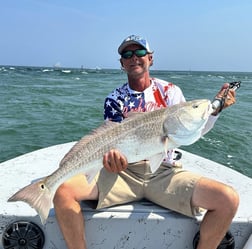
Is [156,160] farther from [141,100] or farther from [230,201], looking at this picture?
[141,100]

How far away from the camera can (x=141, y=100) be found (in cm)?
339

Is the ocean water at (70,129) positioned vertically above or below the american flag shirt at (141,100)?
below

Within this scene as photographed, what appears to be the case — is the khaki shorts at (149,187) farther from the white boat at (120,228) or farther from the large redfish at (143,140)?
the large redfish at (143,140)

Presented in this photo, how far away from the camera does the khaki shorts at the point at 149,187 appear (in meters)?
2.91

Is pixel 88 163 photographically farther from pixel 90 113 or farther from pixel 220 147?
pixel 90 113

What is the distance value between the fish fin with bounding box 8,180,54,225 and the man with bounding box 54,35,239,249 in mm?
198

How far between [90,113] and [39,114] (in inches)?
78.6

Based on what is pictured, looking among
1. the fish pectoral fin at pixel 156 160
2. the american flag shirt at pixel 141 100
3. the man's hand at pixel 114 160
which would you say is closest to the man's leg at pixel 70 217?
the man's hand at pixel 114 160

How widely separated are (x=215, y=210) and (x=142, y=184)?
0.64 m

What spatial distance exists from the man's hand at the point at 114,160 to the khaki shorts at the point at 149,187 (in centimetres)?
32

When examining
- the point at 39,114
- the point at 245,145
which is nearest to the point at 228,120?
the point at 245,145

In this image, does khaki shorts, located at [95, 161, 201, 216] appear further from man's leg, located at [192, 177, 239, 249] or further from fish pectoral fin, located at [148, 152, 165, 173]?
fish pectoral fin, located at [148, 152, 165, 173]

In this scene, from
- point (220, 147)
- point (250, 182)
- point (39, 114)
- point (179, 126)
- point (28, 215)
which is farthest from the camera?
point (39, 114)

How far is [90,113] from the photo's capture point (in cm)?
1503
